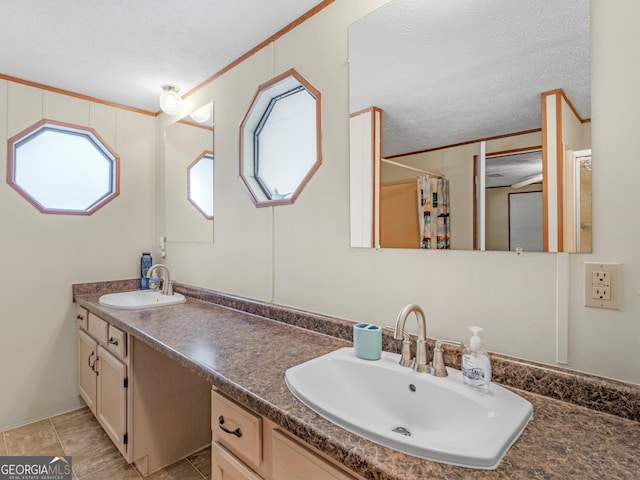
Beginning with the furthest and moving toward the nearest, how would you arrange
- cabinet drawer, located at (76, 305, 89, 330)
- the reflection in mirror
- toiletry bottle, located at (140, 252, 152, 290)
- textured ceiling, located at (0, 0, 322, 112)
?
1. toiletry bottle, located at (140, 252, 152, 290)
2. cabinet drawer, located at (76, 305, 89, 330)
3. textured ceiling, located at (0, 0, 322, 112)
4. the reflection in mirror

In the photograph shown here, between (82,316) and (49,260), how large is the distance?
447 mm

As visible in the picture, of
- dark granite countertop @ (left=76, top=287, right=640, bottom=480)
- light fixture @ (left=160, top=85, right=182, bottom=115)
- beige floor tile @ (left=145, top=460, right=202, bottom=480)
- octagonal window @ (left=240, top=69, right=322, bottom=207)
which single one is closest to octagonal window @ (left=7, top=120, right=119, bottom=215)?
light fixture @ (left=160, top=85, right=182, bottom=115)

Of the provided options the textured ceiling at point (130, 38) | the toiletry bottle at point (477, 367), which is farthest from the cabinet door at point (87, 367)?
the toiletry bottle at point (477, 367)

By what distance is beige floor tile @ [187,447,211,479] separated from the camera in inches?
72.7

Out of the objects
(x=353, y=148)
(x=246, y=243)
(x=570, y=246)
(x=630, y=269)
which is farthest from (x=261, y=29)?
(x=630, y=269)

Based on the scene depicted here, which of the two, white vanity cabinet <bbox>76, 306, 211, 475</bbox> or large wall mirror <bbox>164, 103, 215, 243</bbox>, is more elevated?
large wall mirror <bbox>164, 103, 215, 243</bbox>

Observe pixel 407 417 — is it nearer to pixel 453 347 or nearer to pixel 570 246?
pixel 453 347

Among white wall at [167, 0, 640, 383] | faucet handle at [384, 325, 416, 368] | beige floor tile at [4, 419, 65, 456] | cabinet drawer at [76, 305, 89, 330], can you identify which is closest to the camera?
white wall at [167, 0, 640, 383]

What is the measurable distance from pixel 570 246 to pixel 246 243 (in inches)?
59.5

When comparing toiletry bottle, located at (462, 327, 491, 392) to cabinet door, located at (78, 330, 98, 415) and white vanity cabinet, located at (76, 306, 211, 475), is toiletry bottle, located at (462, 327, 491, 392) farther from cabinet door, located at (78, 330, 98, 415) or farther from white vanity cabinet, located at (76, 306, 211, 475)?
cabinet door, located at (78, 330, 98, 415)

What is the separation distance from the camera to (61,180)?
246 cm

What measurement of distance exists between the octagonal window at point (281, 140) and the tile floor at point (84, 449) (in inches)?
58.1

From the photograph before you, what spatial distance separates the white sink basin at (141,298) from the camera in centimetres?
214

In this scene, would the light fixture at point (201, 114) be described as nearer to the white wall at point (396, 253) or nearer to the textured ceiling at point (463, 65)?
→ the white wall at point (396, 253)
